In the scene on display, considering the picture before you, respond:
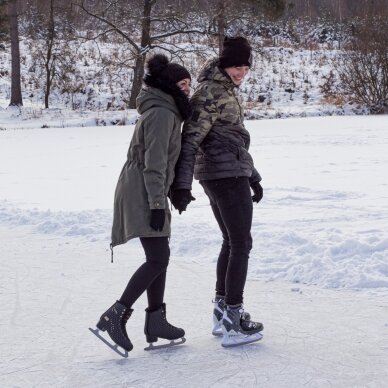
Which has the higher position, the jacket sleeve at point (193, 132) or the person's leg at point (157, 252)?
the jacket sleeve at point (193, 132)

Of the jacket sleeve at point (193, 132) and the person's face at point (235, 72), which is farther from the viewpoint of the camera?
the person's face at point (235, 72)

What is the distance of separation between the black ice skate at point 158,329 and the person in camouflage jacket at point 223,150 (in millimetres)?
394

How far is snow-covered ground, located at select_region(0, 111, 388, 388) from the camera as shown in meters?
3.05

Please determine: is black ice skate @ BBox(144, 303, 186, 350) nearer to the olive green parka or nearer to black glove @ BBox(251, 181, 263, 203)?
the olive green parka

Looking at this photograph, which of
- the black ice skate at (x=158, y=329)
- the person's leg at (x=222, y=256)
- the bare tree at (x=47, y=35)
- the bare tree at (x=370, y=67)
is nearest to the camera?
the black ice skate at (x=158, y=329)

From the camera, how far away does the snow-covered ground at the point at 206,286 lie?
3053mm

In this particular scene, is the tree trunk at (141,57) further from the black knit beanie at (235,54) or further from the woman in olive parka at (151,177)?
the woman in olive parka at (151,177)

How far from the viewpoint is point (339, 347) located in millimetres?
3283

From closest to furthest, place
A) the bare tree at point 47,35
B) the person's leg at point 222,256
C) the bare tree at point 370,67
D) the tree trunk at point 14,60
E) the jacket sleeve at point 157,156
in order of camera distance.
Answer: the jacket sleeve at point 157,156 → the person's leg at point 222,256 → the bare tree at point 370,67 → the tree trunk at point 14,60 → the bare tree at point 47,35

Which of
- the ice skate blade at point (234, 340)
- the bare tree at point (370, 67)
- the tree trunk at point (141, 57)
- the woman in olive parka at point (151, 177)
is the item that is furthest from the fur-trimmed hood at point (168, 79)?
the tree trunk at point (141, 57)

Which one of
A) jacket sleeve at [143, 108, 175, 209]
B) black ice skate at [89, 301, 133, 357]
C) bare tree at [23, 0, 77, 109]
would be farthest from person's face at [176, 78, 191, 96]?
bare tree at [23, 0, 77, 109]

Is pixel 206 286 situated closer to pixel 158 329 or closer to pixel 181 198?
pixel 158 329

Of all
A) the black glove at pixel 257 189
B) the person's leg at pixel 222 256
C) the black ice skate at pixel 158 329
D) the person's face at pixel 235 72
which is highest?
the person's face at pixel 235 72

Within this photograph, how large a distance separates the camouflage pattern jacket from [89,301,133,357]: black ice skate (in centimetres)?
62
